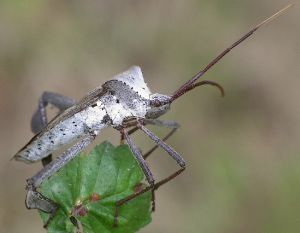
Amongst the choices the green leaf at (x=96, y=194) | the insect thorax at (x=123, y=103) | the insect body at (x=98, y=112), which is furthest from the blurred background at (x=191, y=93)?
the green leaf at (x=96, y=194)

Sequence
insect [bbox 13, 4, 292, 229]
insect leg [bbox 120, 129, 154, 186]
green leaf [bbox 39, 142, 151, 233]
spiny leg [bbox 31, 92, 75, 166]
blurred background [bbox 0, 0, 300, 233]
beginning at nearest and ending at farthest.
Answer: green leaf [bbox 39, 142, 151, 233]
insect leg [bbox 120, 129, 154, 186]
insect [bbox 13, 4, 292, 229]
spiny leg [bbox 31, 92, 75, 166]
blurred background [bbox 0, 0, 300, 233]

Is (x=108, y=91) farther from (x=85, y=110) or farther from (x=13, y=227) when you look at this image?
(x=13, y=227)

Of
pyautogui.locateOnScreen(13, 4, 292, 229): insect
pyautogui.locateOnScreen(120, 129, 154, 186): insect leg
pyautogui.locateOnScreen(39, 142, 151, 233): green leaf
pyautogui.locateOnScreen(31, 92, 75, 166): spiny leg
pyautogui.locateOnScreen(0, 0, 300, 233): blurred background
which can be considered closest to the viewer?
pyautogui.locateOnScreen(39, 142, 151, 233): green leaf

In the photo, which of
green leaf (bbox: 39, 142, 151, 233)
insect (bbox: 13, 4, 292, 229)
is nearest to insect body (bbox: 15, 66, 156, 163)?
insect (bbox: 13, 4, 292, 229)

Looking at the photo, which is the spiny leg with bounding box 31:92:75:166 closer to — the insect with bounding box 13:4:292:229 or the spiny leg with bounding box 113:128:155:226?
the insect with bounding box 13:4:292:229

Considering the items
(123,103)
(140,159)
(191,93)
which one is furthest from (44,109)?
(191,93)

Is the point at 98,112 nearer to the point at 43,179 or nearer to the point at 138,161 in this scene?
the point at 43,179
